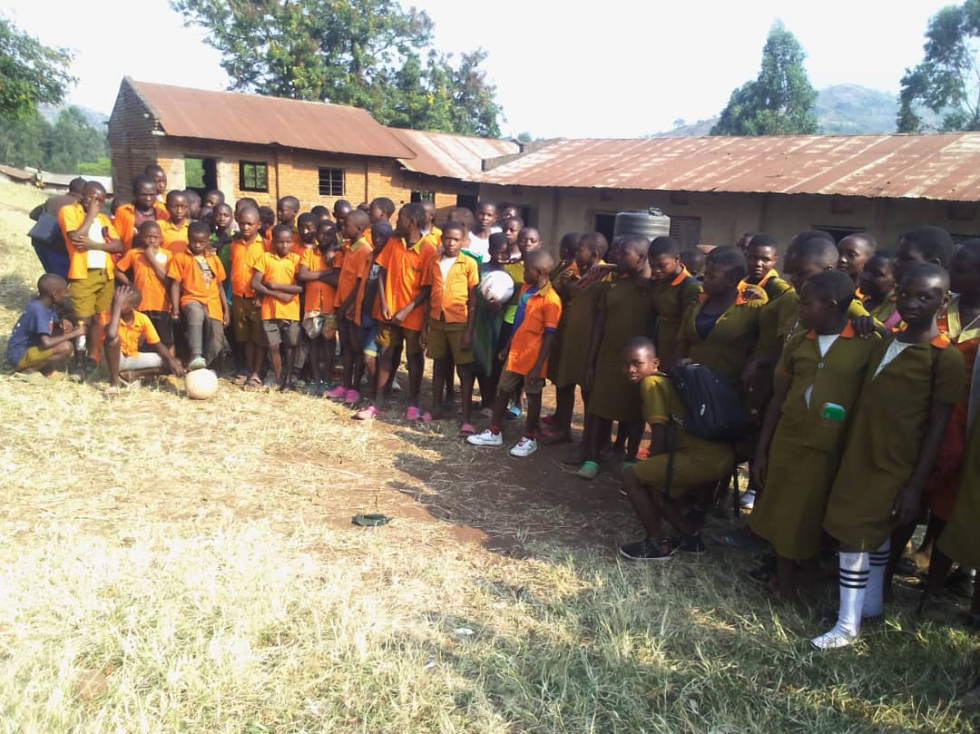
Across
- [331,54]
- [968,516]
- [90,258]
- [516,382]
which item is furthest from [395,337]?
[331,54]

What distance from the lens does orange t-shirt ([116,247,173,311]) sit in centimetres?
636

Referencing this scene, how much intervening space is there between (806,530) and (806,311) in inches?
36.9

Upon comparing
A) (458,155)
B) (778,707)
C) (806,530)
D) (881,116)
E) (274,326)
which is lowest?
(778,707)

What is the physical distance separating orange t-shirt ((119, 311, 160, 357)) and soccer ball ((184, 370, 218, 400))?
58cm

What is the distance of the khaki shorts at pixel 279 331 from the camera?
21.1 ft

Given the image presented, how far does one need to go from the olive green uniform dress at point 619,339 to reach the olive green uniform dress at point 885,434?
5.88 feet

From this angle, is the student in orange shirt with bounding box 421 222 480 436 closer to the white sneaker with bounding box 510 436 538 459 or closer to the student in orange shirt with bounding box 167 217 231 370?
the white sneaker with bounding box 510 436 538 459

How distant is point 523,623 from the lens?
10.3 ft

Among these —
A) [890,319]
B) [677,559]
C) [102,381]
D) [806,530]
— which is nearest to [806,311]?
[890,319]

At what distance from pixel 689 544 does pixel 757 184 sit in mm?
9080

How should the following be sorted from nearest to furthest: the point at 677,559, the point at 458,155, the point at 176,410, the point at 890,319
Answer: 1. the point at 890,319
2. the point at 677,559
3. the point at 176,410
4. the point at 458,155

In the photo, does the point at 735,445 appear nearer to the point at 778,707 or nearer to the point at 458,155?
the point at 778,707

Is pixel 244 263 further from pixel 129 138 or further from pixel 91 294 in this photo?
pixel 129 138

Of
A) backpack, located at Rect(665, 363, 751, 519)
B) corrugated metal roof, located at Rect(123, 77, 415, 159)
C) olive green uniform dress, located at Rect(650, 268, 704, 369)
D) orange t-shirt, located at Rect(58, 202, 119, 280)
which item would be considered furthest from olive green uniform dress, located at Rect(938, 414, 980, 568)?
corrugated metal roof, located at Rect(123, 77, 415, 159)
